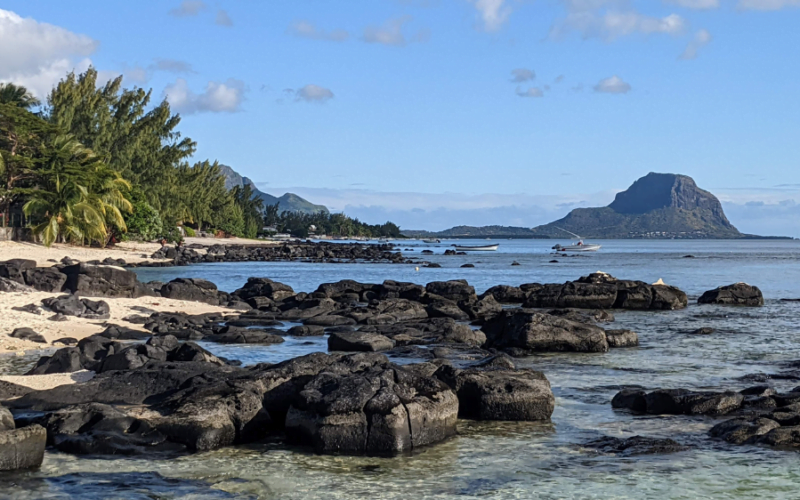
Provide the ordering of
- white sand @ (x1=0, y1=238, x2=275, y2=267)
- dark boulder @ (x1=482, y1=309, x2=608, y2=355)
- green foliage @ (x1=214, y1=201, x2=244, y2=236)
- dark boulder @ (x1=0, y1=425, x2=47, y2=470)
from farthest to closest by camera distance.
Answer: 1. green foliage @ (x1=214, y1=201, x2=244, y2=236)
2. white sand @ (x1=0, y1=238, x2=275, y2=267)
3. dark boulder @ (x1=482, y1=309, x2=608, y2=355)
4. dark boulder @ (x1=0, y1=425, x2=47, y2=470)

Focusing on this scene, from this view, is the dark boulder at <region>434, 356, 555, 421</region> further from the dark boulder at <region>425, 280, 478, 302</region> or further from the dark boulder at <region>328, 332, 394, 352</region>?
the dark boulder at <region>425, 280, 478, 302</region>

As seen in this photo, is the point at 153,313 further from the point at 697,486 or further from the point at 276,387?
the point at 697,486

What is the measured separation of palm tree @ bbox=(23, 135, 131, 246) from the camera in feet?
182

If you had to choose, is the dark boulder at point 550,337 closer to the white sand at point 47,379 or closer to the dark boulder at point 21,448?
the white sand at point 47,379

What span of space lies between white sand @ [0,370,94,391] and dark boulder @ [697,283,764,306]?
30.6 meters

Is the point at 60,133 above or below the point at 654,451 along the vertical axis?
above

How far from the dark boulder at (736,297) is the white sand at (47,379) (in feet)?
100

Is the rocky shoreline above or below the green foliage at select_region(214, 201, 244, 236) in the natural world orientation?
below

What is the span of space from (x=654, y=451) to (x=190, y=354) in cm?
931

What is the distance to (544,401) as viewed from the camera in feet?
44.1

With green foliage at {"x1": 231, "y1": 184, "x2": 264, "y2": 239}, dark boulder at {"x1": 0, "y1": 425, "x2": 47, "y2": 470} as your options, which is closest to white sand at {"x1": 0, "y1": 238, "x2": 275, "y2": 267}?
dark boulder at {"x1": 0, "y1": 425, "x2": 47, "y2": 470}

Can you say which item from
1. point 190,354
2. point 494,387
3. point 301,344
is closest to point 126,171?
point 301,344

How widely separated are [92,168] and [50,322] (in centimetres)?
3914

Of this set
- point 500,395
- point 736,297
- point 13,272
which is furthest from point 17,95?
point 500,395
